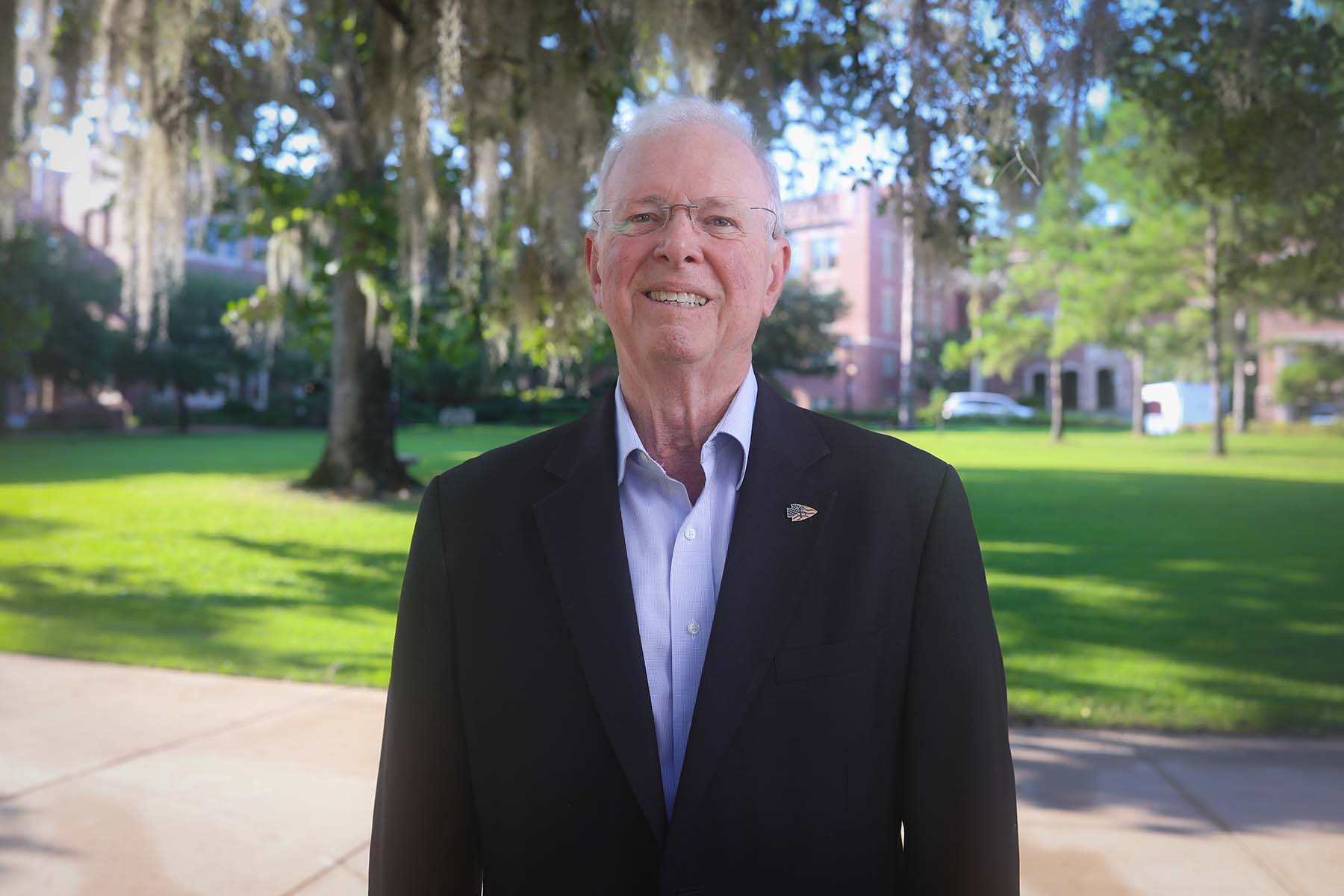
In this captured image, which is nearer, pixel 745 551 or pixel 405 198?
pixel 745 551

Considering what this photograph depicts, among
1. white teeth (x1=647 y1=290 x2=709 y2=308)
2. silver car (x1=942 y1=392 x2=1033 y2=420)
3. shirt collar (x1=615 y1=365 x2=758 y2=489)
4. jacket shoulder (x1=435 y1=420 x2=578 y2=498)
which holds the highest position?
silver car (x1=942 y1=392 x2=1033 y2=420)

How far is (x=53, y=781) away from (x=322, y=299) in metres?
9.88

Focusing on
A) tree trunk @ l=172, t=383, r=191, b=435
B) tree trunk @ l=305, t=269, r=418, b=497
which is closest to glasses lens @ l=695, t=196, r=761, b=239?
tree trunk @ l=305, t=269, r=418, b=497

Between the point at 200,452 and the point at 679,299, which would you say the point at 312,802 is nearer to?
the point at 679,299

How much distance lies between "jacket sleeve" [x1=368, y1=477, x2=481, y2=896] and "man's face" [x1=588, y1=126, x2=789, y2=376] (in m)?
0.48

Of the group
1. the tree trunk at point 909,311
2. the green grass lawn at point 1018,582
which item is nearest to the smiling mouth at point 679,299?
the tree trunk at point 909,311

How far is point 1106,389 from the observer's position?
172 feet

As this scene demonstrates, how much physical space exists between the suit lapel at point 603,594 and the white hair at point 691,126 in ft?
1.44

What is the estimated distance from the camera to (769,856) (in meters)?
1.51

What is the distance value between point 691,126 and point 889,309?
45.2m

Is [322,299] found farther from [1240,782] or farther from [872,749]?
[872,749]

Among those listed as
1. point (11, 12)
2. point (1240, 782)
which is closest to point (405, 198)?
point (11, 12)

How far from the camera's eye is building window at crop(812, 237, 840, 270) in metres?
43.2

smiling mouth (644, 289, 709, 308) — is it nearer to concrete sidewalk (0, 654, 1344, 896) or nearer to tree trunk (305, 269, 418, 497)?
concrete sidewalk (0, 654, 1344, 896)
